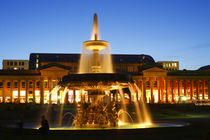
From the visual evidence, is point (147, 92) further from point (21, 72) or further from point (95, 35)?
point (95, 35)

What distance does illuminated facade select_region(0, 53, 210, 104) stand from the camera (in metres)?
95.4

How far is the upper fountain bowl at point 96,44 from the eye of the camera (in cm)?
2117

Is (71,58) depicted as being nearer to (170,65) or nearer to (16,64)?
(16,64)

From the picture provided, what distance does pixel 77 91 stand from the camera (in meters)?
106

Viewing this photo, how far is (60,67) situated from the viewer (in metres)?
94.3

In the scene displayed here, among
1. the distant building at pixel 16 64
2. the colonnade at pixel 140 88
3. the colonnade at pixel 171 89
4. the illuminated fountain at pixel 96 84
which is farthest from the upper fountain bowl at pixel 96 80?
the distant building at pixel 16 64

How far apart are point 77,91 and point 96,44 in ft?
281

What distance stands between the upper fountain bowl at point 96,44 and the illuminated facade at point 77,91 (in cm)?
6790

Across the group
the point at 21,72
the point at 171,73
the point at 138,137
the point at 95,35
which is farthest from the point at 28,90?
the point at 138,137

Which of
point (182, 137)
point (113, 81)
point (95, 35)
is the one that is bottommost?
point (182, 137)

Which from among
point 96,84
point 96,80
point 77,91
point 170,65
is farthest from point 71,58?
point 96,80

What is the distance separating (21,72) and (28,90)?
6.88 metres

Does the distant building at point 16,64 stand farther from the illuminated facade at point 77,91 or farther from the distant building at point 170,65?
the distant building at point 170,65

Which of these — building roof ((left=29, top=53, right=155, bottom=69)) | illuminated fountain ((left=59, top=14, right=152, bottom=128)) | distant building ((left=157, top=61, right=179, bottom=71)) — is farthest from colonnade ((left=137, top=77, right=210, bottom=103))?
illuminated fountain ((left=59, top=14, right=152, bottom=128))
